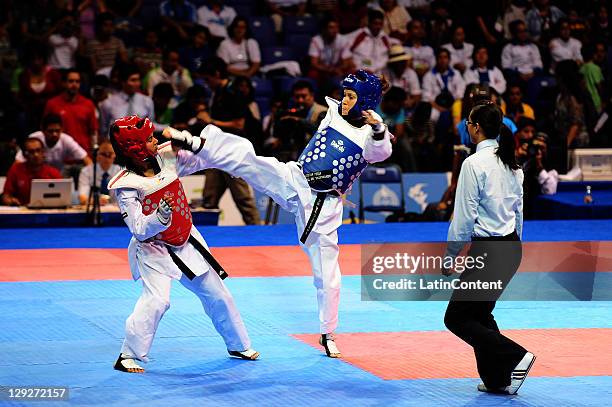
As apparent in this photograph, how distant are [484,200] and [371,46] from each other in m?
10.9

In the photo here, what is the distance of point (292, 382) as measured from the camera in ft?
22.7

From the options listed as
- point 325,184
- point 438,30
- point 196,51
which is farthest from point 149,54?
point 325,184

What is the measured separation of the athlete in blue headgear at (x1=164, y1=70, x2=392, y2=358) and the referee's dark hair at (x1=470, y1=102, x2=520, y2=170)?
979 mm

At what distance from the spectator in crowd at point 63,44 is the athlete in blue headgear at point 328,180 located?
9.13 meters

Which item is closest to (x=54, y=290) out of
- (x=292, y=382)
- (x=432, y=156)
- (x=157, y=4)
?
(x=292, y=382)

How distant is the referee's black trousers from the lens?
6.57 meters

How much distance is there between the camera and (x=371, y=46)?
17.3 metres

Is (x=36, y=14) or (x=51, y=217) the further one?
(x=36, y=14)

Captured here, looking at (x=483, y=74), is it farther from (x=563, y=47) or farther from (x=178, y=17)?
(x=178, y=17)

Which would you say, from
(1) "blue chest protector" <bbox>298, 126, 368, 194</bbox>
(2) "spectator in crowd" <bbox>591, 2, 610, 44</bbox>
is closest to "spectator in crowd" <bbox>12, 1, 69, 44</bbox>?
(2) "spectator in crowd" <bbox>591, 2, 610, 44</bbox>

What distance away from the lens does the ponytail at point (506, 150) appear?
22.0 feet

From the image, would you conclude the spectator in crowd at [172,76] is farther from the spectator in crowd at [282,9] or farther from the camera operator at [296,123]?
the spectator in crowd at [282,9]

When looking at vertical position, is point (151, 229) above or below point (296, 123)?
above
